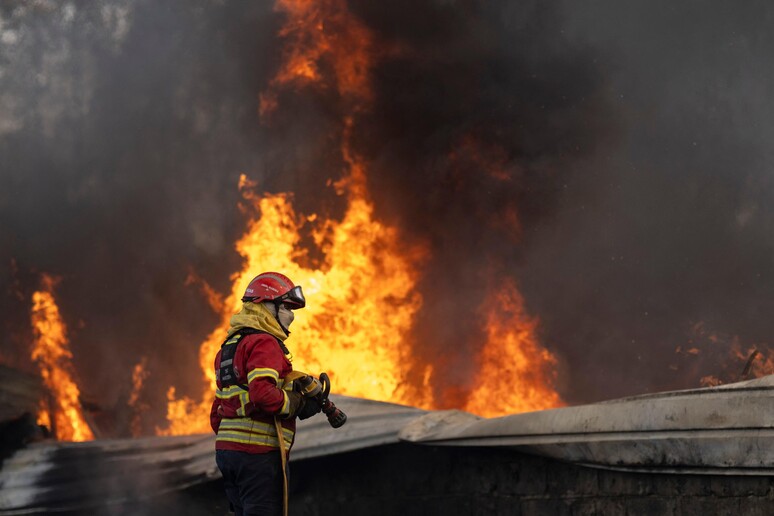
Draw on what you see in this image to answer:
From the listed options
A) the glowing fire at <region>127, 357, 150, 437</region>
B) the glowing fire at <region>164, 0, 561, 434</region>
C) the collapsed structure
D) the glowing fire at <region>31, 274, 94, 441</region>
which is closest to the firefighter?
the collapsed structure

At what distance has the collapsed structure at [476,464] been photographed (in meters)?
3.89

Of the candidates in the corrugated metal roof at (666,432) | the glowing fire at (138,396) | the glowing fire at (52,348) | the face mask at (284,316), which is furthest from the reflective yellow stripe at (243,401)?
the glowing fire at (138,396)

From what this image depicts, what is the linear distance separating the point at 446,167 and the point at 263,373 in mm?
8703

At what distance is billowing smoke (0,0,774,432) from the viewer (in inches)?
469

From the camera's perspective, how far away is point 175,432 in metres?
11.9

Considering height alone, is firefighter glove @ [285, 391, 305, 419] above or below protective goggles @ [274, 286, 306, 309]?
below

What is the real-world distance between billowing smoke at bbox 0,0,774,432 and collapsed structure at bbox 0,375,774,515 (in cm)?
584

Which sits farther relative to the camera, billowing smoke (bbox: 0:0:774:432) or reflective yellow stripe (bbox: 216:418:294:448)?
billowing smoke (bbox: 0:0:774:432)

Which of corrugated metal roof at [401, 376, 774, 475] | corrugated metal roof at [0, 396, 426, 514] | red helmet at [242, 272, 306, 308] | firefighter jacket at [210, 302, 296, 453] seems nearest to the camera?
corrugated metal roof at [401, 376, 774, 475]

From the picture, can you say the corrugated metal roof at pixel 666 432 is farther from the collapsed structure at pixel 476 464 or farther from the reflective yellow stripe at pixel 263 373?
the reflective yellow stripe at pixel 263 373

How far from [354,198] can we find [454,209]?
1564 millimetres

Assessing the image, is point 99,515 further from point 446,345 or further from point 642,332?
point 642,332

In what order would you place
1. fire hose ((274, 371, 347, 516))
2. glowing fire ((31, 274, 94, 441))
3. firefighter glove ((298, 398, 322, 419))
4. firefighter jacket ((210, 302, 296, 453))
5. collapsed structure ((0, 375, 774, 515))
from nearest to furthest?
collapsed structure ((0, 375, 774, 515))
firefighter jacket ((210, 302, 296, 453))
fire hose ((274, 371, 347, 516))
firefighter glove ((298, 398, 322, 419))
glowing fire ((31, 274, 94, 441))

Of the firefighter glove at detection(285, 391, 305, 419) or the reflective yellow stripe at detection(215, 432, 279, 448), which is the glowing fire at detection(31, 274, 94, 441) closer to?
the reflective yellow stripe at detection(215, 432, 279, 448)
